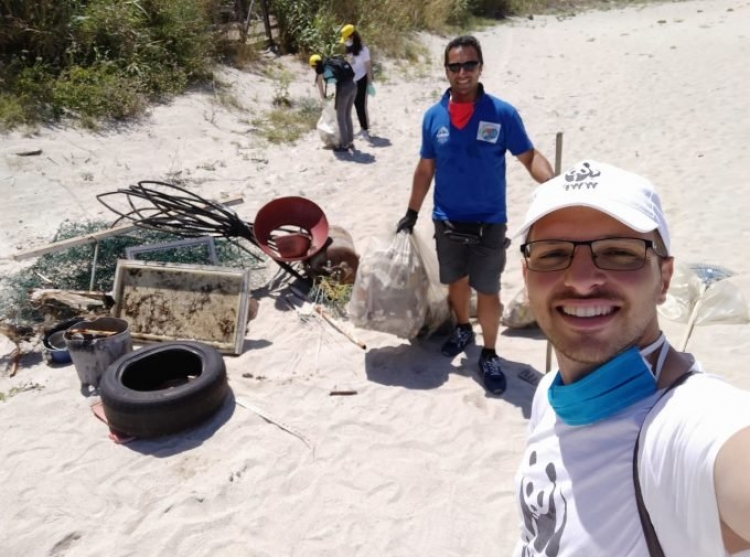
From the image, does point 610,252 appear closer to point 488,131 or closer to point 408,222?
point 488,131

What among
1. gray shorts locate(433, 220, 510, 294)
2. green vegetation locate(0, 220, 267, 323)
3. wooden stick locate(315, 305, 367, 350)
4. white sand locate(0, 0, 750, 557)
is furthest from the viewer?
green vegetation locate(0, 220, 267, 323)

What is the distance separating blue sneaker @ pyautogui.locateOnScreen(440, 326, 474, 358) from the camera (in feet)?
15.3

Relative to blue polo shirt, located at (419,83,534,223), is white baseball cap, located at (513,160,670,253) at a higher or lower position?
higher

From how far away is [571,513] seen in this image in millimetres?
1305

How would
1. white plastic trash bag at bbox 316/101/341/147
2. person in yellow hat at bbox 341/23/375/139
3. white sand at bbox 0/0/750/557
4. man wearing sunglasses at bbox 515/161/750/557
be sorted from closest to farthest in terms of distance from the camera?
1. man wearing sunglasses at bbox 515/161/750/557
2. white sand at bbox 0/0/750/557
3. white plastic trash bag at bbox 316/101/341/147
4. person in yellow hat at bbox 341/23/375/139

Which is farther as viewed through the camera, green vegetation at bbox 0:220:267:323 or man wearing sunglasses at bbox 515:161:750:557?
green vegetation at bbox 0:220:267:323

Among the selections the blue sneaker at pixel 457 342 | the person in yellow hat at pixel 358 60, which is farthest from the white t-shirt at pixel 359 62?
the blue sneaker at pixel 457 342

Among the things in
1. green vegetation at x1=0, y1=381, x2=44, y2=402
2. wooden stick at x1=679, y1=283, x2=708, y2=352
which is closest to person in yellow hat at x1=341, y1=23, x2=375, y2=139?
wooden stick at x1=679, y1=283, x2=708, y2=352

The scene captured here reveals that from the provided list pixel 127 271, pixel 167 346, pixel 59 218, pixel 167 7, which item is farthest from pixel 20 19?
pixel 167 346

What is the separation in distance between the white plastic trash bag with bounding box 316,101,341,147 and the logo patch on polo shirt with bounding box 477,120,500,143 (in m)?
5.79

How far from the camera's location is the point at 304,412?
4129mm

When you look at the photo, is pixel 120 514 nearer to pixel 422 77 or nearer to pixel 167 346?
pixel 167 346

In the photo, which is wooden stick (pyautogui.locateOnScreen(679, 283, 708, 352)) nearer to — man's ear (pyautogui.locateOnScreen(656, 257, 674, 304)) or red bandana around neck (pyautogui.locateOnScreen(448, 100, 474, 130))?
red bandana around neck (pyautogui.locateOnScreen(448, 100, 474, 130))

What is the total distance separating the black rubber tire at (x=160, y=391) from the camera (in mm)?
3801
